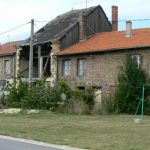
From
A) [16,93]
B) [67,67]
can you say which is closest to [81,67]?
[67,67]

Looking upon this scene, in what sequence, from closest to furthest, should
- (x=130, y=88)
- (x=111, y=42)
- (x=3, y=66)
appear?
(x=130, y=88), (x=111, y=42), (x=3, y=66)

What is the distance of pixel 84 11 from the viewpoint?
162 feet

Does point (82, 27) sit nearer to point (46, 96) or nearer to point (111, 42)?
point (111, 42)

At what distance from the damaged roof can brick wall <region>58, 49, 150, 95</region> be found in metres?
3.94

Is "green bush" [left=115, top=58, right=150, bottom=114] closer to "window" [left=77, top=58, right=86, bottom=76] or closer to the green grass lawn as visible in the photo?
"window" [left=77, top=58, right=86, bottom=76]

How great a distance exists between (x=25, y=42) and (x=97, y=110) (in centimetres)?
1573

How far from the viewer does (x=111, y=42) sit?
42.4 metres

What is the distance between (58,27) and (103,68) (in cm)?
Result: 1037

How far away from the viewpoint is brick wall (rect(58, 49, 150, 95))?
3856 centimetres

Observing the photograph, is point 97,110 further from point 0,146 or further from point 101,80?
point 0,146

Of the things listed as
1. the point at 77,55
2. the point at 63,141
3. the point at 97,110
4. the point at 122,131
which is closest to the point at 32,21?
the point at 77,55

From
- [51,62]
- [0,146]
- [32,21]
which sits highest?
[32,21]

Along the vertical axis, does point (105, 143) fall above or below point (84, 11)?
below

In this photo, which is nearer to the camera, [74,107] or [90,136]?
[90,136]
